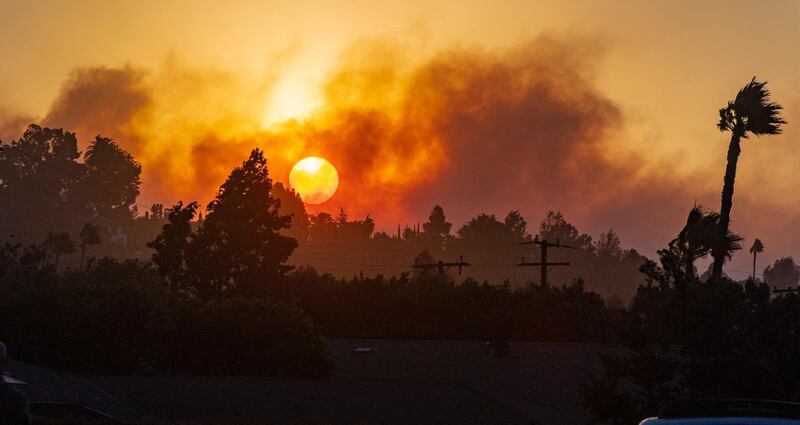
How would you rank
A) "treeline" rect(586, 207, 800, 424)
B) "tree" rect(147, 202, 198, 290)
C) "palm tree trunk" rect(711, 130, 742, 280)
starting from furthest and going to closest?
1. "tree" rect(147, 202, 198, 290)
2. "palm tree trunk" rect(711, 130, 742, 280)
3. "treeline" rect(586, 207, 800, 424)

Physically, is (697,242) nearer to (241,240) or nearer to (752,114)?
(752,114)

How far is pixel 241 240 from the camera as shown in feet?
344

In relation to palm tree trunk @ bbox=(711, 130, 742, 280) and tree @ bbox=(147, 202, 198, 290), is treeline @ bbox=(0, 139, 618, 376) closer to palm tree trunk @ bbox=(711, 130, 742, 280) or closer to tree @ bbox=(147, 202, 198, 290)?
tree @ bbox=(147, 202, 198, 290)

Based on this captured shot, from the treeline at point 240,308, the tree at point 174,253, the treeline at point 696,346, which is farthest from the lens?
the tree at point 174,253

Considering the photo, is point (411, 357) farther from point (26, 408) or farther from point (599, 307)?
point (26, 408)

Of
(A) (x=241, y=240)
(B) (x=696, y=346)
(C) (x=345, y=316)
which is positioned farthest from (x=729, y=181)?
(A) (x=241, y=240)

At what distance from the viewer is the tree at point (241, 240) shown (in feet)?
331

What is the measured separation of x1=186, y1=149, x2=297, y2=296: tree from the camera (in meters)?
101

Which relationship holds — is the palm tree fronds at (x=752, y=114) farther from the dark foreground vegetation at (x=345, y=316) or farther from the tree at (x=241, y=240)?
the tree at (x=241, y=240)

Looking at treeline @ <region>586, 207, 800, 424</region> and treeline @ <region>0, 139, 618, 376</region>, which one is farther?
treeline @ <region>0, 139, 618, 376</region>

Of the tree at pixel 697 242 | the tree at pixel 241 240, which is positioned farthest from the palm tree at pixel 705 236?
the tree at pixel 241 240

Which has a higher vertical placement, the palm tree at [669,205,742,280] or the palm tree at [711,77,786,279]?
the palm tree at [711,77,786,279]

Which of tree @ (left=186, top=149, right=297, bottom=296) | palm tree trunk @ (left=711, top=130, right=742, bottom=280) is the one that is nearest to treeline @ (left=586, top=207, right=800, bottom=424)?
palm tree trunk @ (left=711, top=130, right=742, bottom=280)

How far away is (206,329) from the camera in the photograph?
178ft
